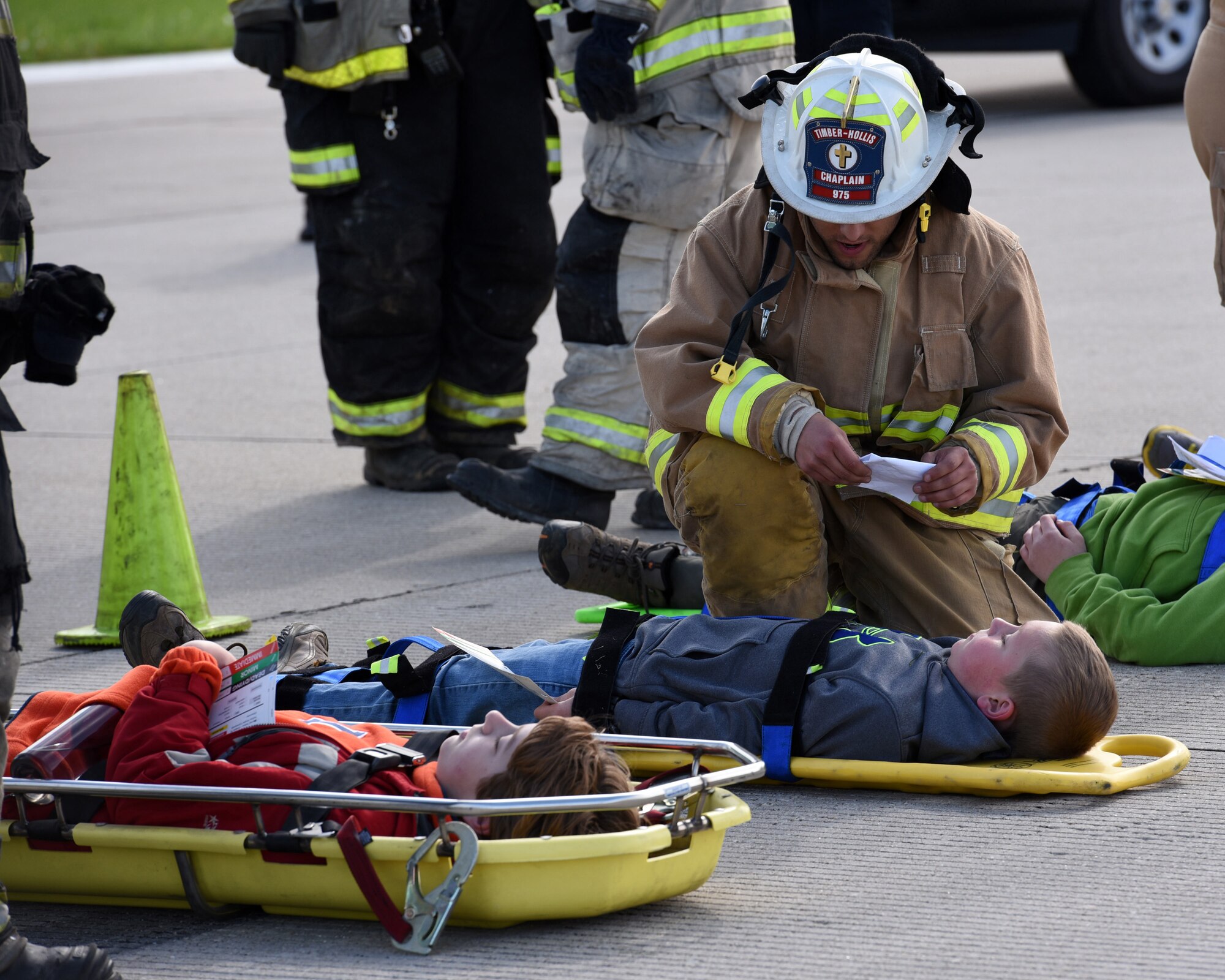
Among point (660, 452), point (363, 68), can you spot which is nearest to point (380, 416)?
point (363, 68)

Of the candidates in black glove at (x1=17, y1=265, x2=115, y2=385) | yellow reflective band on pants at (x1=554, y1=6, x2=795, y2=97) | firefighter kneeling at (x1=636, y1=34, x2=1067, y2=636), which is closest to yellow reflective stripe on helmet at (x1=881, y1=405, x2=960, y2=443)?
firefighter kneeling at (x1=636, y1=34, x2=1067, y2=636)

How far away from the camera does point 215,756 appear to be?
2.98 m

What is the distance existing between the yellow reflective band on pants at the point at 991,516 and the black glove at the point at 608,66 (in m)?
1.62

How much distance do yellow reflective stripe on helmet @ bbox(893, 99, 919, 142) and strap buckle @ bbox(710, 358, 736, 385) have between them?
0.57m

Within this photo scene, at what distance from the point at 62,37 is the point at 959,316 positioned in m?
24.0

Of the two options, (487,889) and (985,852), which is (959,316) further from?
(487,889)

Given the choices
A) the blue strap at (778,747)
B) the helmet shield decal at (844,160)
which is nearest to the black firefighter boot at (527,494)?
the helmet shield decal at (844,160)

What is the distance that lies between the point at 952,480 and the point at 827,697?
0.58 metres

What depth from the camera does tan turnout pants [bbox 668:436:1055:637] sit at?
144 inches

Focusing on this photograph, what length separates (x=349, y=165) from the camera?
5.52 m

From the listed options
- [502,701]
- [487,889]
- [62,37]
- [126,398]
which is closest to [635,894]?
[487,889]

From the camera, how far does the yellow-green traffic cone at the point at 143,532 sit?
4516mm

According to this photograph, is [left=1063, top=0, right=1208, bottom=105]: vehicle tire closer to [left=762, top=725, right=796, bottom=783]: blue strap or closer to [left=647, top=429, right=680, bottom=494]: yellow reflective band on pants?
[left=647, top=429, right=680, bottom=494]: yellow reflective band on pants

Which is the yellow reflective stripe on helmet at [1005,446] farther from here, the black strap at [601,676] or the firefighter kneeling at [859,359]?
the black strap at [601,676]
